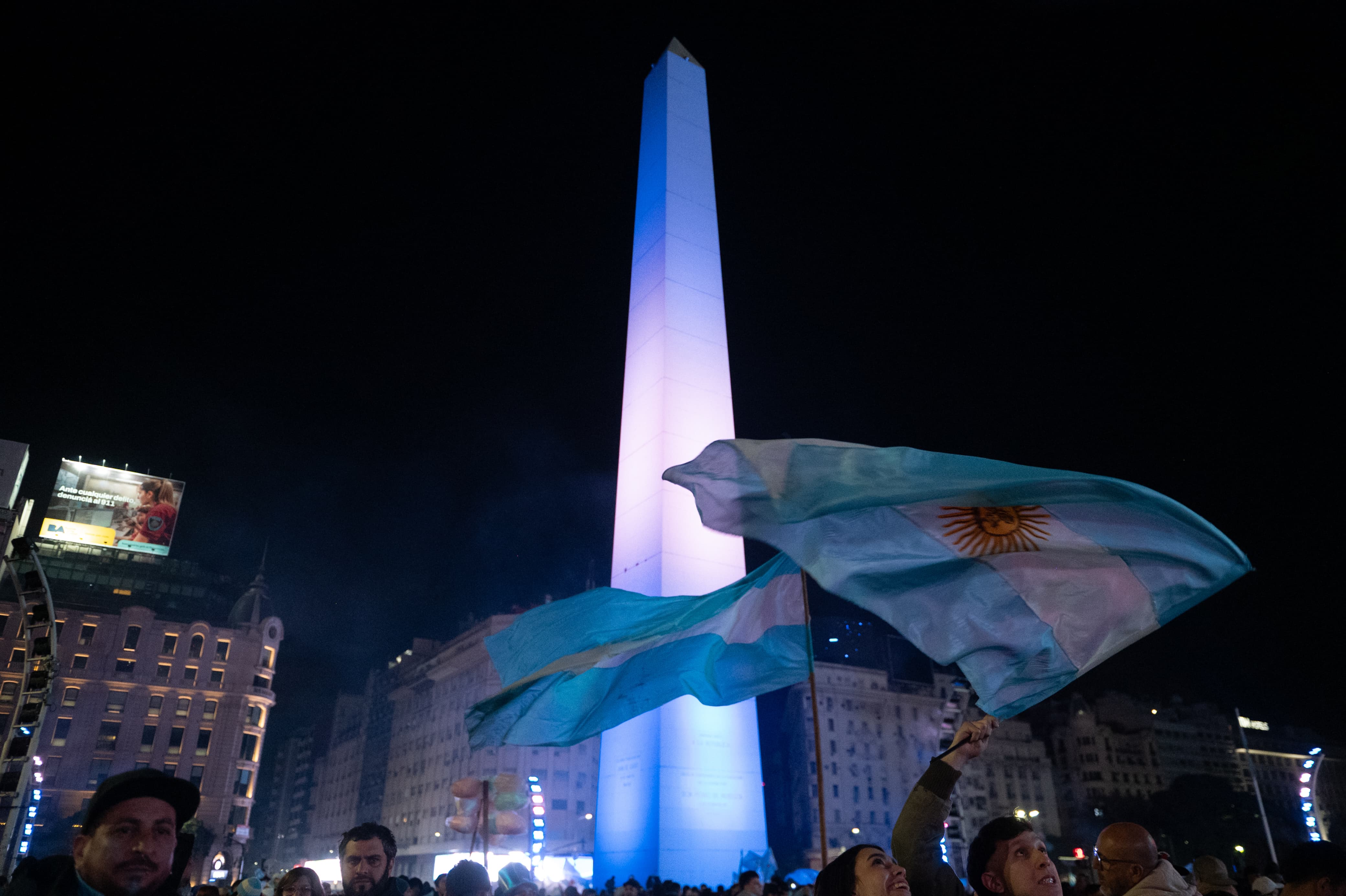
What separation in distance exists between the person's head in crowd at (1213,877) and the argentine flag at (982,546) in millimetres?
1288

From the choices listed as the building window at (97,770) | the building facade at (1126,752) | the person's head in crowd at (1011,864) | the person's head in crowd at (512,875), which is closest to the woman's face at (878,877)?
the person's head in crowd at (1011,864)

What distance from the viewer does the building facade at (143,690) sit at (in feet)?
194

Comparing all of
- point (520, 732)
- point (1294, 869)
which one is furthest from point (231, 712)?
point (1294, 869)

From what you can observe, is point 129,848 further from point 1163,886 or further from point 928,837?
point 1163,886

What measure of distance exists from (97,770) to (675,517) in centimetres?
6184

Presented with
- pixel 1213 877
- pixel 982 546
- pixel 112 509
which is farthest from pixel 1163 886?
pixel 112 509

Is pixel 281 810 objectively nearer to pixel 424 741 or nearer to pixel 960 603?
pixel 424 741

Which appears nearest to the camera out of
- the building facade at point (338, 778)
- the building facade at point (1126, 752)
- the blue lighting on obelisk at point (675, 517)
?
the blue lighting on obelisk at point (675, 517)

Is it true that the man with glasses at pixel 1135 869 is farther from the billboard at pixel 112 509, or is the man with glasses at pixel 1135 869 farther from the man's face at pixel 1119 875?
the billboard at pixel 112 509

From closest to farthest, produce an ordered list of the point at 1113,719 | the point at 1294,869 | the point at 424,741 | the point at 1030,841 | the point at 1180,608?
the point at 1030,841, the point at 1294,869, the point at 1180,608, the point at 424,741, the point at 1113,719

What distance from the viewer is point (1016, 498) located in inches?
200

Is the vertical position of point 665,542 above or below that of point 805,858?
above

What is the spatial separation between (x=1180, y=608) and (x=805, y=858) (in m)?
62.9

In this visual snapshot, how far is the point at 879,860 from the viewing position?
2.77 metres
